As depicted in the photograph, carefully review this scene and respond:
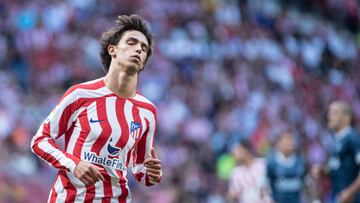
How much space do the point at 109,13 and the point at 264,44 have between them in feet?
11.3

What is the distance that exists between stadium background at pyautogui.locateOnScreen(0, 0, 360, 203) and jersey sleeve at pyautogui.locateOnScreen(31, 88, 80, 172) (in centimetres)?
674

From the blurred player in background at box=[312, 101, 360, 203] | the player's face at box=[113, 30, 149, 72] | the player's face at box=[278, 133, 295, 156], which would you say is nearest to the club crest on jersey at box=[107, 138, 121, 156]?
the player's face at box=[113, 30, 149, 72]

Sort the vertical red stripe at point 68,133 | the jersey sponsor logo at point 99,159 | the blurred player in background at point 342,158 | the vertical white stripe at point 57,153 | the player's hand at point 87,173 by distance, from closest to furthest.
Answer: the player's hand at point 87,173, the vertical white stripe at point 57,153, the jersey sponsor logo at point 99,159, the vertical red stripe at point 68,133, the blurred player in background at point 342,158

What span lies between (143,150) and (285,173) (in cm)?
550

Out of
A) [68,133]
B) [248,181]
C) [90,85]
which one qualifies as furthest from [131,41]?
[248,181]

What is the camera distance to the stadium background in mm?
15453

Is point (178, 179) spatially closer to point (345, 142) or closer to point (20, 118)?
point (20, 118)

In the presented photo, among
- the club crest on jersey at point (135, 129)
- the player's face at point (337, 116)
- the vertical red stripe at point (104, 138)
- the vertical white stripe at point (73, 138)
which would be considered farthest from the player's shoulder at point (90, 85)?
the player's face at point (337, 116)

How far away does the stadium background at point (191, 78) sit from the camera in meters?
15.5

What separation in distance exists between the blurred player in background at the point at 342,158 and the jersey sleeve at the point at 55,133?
151 inches

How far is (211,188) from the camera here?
16.4m

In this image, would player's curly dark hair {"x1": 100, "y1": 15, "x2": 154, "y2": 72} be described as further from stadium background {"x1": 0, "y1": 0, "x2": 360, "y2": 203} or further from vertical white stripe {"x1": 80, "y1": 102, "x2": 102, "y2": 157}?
stadium background {"x1": 0, "y1": 0, "x2": 360, "y2": 203}

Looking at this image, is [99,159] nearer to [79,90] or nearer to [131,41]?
[79,90]

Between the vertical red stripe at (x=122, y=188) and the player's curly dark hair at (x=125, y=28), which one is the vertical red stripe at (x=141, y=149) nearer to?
the vertical red stripe at (x=122, y=188)
